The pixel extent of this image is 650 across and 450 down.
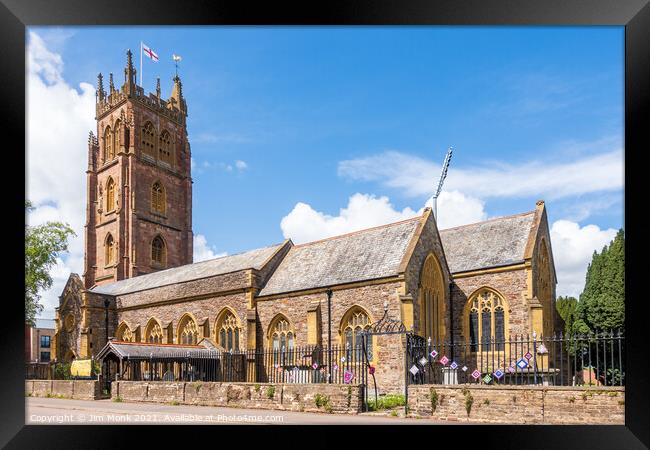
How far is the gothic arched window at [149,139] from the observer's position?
5199 cm

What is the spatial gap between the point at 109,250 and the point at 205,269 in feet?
63.1

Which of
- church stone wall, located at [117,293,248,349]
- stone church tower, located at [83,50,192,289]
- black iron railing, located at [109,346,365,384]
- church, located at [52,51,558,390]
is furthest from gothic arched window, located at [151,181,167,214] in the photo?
black iron railing, located at [109,346,365,384]

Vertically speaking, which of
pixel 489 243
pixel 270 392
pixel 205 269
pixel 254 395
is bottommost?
pixel 254 395

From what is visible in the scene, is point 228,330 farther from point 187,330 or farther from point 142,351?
point 142,351

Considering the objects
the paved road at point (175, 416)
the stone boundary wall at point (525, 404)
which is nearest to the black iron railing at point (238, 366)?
the paved road at point (175, 416)

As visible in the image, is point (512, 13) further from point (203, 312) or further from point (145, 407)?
point (203, 312)

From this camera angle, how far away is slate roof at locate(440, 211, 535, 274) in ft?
85.1

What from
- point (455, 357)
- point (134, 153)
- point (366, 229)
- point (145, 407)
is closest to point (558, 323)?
point (455, 357)

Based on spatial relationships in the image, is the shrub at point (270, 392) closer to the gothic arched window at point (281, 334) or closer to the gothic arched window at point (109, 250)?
the gothic arched window at point (281, 334)

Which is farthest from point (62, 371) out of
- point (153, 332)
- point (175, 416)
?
point (175, 416)

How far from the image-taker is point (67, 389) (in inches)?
941

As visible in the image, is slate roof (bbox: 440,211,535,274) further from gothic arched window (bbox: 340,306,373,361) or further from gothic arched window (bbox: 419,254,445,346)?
gothic arched window (bbox: 340,306,373,361)

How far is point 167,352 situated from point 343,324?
7.26 m

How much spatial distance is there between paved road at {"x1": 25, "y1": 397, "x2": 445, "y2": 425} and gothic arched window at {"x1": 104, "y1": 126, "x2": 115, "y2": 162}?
35408 mm
